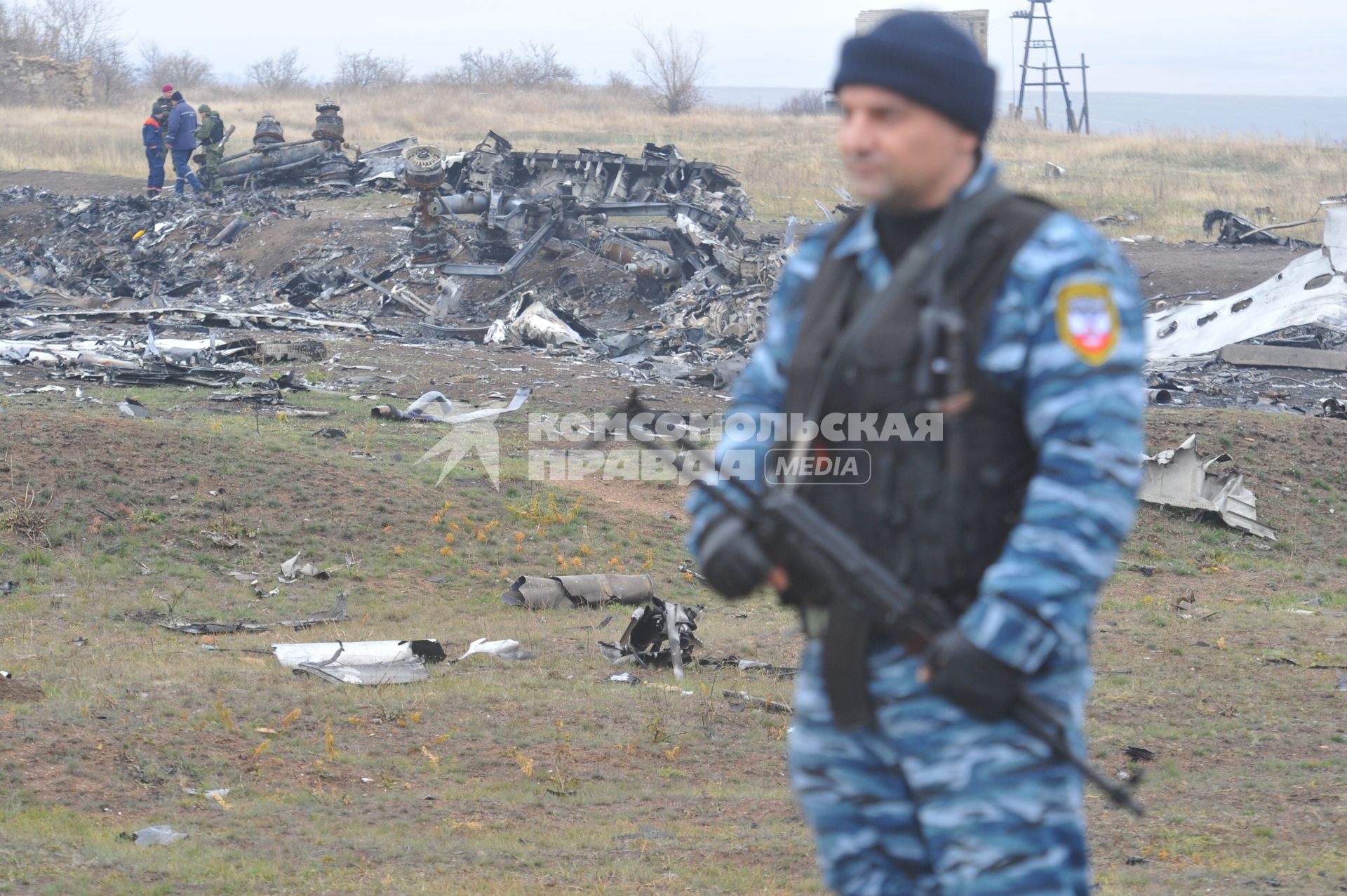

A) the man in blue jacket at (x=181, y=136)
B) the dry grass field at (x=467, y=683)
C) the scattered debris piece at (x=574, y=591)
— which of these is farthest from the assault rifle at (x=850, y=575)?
the man in blue jacket at (x=181, y=136)

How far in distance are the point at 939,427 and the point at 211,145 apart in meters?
28.4

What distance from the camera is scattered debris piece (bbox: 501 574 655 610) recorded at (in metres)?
9.52

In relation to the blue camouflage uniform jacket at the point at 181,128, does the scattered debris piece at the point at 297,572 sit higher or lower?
lower

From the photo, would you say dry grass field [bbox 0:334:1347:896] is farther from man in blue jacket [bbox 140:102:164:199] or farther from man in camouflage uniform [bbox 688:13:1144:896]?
man in blue jacket [bbox 140:102:164:199]

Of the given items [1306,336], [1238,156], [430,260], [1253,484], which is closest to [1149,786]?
[1253,484]

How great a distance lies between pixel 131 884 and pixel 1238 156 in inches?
1631

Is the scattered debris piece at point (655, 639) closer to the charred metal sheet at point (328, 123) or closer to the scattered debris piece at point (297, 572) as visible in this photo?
the scattered debris piece at point (297, 572)

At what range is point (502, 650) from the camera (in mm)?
8070

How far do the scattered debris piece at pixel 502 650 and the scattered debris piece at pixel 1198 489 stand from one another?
6594mm

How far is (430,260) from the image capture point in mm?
22984

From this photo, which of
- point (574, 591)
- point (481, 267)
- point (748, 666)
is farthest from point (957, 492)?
point (481, 267)

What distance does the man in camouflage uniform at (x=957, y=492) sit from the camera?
2.00 meters

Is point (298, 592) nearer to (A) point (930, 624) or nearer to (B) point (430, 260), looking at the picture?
(A) point (930, 624)

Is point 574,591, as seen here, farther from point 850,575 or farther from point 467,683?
point 850,575
